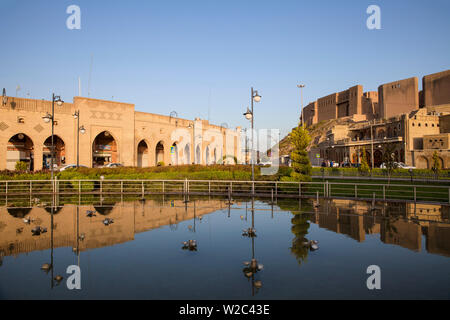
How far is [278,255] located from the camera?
6.36 metres

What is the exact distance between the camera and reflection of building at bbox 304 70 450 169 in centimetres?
4819

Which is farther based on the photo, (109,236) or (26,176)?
(26,176)

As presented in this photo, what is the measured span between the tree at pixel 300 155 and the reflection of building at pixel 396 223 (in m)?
3.89

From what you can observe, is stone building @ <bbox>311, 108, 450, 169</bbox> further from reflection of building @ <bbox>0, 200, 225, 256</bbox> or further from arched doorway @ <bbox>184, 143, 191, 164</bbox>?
reflection of building @ <bbox>0, 200, 225, 256</bbox>

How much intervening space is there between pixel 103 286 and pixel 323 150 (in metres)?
75.9

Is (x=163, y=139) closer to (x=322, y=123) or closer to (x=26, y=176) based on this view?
(x=26, y=176)

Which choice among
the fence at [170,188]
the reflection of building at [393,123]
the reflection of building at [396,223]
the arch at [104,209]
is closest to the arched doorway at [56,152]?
the fence at [170,188]

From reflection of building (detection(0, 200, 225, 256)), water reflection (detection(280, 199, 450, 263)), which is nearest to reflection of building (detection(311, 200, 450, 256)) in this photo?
water reflection (detection(280, 199, 450, 263))

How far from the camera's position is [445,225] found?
888 cm
